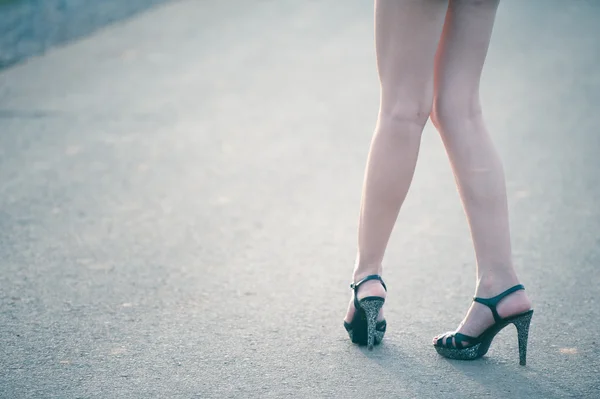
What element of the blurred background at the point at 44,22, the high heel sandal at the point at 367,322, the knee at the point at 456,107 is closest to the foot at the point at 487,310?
the high heel sandal at the point at 367,322

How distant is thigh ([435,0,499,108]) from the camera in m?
2.33

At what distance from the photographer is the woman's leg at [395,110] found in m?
2.24

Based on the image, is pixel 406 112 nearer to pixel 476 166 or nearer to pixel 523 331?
pixel 476 166

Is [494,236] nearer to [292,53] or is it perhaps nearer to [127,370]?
[127,370]

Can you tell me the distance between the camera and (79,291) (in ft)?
10.1

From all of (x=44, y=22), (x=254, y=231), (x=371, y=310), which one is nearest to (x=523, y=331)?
(x=371, y=310)

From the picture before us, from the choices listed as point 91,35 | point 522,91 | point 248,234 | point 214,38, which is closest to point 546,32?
point 522,91

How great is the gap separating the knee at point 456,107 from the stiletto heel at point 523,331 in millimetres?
624

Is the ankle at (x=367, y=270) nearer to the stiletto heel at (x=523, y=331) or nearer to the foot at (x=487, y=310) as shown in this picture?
the foot at (x=487, y=310)

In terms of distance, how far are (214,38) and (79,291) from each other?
5.87 m

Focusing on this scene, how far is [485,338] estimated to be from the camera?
2.45 m

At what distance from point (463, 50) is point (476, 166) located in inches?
13.9

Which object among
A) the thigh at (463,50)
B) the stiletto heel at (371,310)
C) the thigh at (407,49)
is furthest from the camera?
the stiletto heel at (371,310)

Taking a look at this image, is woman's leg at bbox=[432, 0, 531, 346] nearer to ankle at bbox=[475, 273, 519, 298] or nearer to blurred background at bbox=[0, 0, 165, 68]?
ankle at bbox=[475, 273, 519, 298]
